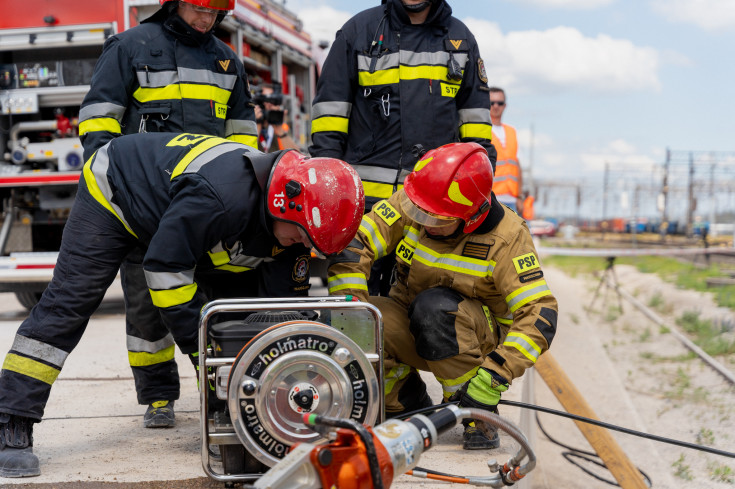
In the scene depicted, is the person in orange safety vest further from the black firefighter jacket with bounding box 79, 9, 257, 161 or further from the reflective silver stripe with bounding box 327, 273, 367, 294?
the reflective silver stripe with bounding box 327, 273, 367, 294

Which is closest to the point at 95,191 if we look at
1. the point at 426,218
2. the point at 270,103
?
the point at 426,218

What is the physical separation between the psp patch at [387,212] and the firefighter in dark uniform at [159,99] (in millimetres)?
687

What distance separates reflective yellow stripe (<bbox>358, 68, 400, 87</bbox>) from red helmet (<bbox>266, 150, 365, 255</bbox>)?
129 cm

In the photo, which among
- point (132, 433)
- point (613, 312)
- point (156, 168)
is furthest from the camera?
point (613, 312)

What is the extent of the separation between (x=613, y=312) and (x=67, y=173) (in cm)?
965

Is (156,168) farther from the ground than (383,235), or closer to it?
farther from the ground

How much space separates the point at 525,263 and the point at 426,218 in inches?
17.9

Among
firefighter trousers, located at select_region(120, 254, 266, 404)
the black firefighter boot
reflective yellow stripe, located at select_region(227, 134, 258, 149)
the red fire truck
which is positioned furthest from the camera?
the black firefighter boot

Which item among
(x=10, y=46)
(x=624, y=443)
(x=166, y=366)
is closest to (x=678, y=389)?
(x=624, y=443)

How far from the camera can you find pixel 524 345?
10.1 ft

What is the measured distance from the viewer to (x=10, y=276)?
23.3 ft

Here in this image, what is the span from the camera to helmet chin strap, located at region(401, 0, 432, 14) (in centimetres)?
394

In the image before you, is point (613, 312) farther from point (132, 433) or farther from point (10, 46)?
point (132, 433)

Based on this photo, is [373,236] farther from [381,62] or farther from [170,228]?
[170,228]
